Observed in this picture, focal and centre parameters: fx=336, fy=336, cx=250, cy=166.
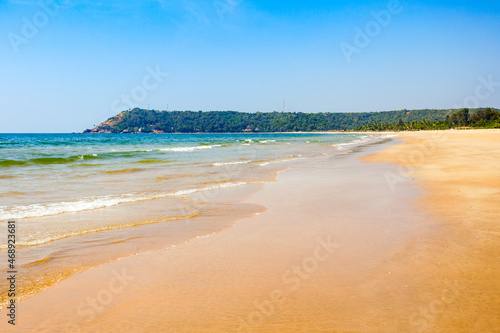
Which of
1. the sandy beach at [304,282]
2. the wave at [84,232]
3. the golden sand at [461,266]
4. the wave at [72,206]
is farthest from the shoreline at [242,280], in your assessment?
the wave at [72,206]

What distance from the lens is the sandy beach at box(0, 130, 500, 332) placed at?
3.28 m

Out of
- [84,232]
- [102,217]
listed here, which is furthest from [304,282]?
[102,217]

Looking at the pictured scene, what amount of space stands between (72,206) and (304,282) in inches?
283

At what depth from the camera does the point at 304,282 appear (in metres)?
4.15

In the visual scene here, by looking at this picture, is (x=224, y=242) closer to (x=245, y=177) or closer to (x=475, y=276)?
(x=475, y=276)

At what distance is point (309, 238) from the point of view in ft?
19.4

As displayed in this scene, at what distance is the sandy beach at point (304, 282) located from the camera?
3277mm

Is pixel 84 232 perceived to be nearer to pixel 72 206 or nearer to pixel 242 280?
pixel 72 206

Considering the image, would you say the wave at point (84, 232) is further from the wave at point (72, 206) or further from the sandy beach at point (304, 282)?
the wave at point (72, 206)

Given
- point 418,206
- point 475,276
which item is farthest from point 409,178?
point 475,276

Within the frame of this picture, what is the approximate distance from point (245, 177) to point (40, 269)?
10.8m

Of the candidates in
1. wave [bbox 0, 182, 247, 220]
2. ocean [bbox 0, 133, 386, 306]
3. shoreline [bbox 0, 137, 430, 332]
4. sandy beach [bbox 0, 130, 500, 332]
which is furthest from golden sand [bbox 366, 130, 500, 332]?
wave [bbox 0, 182, 247, 220]

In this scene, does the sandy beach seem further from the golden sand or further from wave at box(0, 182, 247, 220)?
wave at box(0, 182, 247, 220)

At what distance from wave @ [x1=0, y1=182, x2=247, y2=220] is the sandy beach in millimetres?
4265
